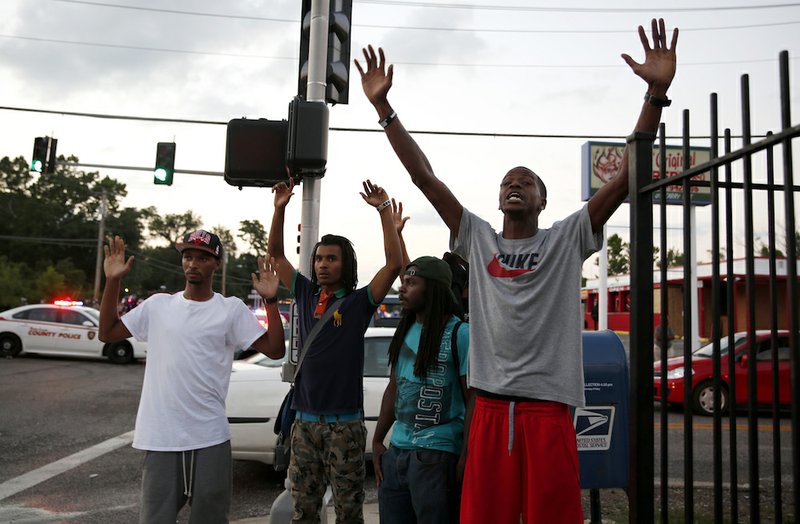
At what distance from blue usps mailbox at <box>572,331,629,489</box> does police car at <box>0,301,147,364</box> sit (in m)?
15.6

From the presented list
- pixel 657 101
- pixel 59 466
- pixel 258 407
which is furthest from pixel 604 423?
pixel 59 466

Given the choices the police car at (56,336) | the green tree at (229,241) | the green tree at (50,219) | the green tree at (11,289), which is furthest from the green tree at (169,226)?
the police car at (56,336)

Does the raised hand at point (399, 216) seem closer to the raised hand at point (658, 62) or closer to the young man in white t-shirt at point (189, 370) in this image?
the young man in white t-shirt at point (189, 370)

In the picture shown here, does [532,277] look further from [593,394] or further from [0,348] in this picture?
[0,348]

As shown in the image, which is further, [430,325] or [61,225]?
[61,225]

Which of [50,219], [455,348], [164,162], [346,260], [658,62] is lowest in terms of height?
[455,348]

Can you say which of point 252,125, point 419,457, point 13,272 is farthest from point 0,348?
point 13,272

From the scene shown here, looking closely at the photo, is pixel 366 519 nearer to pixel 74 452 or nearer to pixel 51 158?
pixel 74 452

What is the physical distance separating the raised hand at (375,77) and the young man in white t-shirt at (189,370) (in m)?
1.20

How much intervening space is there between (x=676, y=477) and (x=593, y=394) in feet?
12.8

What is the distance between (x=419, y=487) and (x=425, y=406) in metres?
0.36

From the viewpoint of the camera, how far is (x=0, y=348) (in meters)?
17.3

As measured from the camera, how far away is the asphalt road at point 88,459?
5551 millimetres

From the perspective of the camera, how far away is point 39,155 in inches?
656
